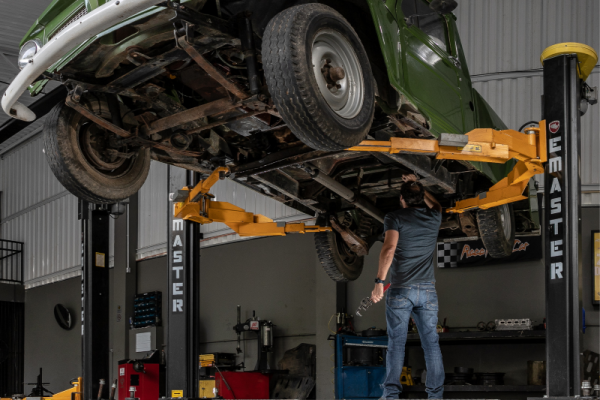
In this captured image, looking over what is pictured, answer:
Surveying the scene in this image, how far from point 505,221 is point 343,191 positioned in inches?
72.0

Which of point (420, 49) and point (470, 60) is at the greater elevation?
point (470, 60)

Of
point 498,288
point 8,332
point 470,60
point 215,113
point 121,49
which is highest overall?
point 470,60

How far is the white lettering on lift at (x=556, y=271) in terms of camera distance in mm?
4004

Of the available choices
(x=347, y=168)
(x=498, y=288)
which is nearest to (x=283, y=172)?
(x=347, y=168)

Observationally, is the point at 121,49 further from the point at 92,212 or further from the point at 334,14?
the point at 92,212

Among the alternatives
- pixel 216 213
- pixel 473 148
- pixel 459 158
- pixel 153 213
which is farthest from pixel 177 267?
pixel 153 213

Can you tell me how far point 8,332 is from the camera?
17.6m

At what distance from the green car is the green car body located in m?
0.01

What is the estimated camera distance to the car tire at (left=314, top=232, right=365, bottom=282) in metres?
6.19

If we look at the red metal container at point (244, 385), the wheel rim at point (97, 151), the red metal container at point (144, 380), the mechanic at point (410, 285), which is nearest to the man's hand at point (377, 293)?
the mechanic at point (410, 285)

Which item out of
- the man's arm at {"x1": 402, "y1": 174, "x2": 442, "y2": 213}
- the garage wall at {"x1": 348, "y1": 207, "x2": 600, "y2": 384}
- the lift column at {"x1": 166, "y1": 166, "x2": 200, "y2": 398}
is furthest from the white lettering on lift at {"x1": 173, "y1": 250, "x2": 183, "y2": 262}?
the garage wall at {"x1": 348, "y1": 207, "x2": 600, "y2": 384}

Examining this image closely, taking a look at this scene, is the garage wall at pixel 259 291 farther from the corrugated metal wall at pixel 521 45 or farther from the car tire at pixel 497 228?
the car tire at pixel 497 228

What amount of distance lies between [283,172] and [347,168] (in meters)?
→ 0.53

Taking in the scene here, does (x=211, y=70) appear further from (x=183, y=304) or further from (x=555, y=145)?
(x=183, y=304)
